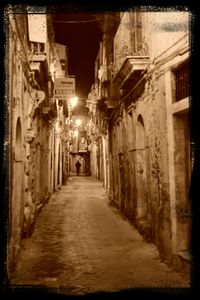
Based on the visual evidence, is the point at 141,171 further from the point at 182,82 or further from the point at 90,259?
the point at 182,82

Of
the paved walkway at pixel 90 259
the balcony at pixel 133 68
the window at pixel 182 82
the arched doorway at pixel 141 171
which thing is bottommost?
the paved walkway at pixel 90 259

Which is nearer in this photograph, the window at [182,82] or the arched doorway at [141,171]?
the window at [182,82]

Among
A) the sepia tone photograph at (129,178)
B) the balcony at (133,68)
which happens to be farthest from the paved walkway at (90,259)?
→ the balcony at (133,68)

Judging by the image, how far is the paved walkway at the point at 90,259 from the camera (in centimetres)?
607

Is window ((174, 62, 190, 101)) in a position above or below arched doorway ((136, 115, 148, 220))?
above

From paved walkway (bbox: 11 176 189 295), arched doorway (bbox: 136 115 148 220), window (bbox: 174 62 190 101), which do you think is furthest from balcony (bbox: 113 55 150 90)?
paved walkway (bbox: 11 176 189 295)

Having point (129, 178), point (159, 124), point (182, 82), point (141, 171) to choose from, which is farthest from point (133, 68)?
point (129, 178)

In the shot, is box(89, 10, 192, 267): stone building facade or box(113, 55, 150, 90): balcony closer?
box(89, 10, 192, 267): stone building facade

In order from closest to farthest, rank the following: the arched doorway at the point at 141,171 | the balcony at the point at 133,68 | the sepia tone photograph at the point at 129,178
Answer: the sepia tone photograph at the point at 129,178
the balcony at the point at 133,68
the arched doorway at the point at 141,171

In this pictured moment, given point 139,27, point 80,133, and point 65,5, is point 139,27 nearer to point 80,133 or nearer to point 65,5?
point 65,5

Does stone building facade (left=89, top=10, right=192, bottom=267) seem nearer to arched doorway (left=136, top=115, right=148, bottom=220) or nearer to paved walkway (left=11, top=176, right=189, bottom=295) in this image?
arched doorway (left=136, top=115, right=148, bottom=220)

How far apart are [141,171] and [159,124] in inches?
105

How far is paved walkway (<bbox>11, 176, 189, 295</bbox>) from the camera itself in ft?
19.9

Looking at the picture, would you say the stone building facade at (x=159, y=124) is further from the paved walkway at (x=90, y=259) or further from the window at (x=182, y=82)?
the paved walkway at (x=90, y=259)
